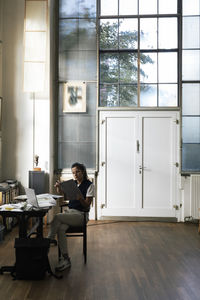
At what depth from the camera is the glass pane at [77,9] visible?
255 inches

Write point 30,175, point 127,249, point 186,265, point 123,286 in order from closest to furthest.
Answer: point 123,286 < point 186,265 < point 127,249 < point 30,175

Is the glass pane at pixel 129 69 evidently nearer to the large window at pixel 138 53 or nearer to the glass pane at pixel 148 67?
the large window at pixel 138 53

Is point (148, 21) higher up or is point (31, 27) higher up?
point (148, 21)

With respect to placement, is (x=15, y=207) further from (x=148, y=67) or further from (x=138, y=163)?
(x=148, y=67)

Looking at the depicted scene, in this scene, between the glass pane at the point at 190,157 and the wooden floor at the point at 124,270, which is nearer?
the wooden floor at the point at 124,270

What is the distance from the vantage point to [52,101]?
20.6 feet

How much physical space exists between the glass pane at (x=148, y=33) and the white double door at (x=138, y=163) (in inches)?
57.6

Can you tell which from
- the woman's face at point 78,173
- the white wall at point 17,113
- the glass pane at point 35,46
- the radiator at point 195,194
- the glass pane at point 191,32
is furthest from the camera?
the glass pane at point 191,32

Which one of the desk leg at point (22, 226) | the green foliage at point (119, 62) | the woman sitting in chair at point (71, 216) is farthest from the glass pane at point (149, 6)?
the desk leg at point (22, 226)

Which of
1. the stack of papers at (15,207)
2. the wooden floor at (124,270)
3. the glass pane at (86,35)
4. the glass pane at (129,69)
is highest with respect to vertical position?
the glass pane at (86,35)

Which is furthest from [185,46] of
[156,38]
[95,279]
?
[95,279]

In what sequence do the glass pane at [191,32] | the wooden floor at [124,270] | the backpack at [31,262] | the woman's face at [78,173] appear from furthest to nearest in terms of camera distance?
the glass pane at [191,32]
the woman's face at [78,173]
the backpack at [31,262]
the wooden floor at [124,270]

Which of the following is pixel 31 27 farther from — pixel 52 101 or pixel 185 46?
pixel 185 46

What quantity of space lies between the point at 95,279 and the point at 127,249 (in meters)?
1.19
